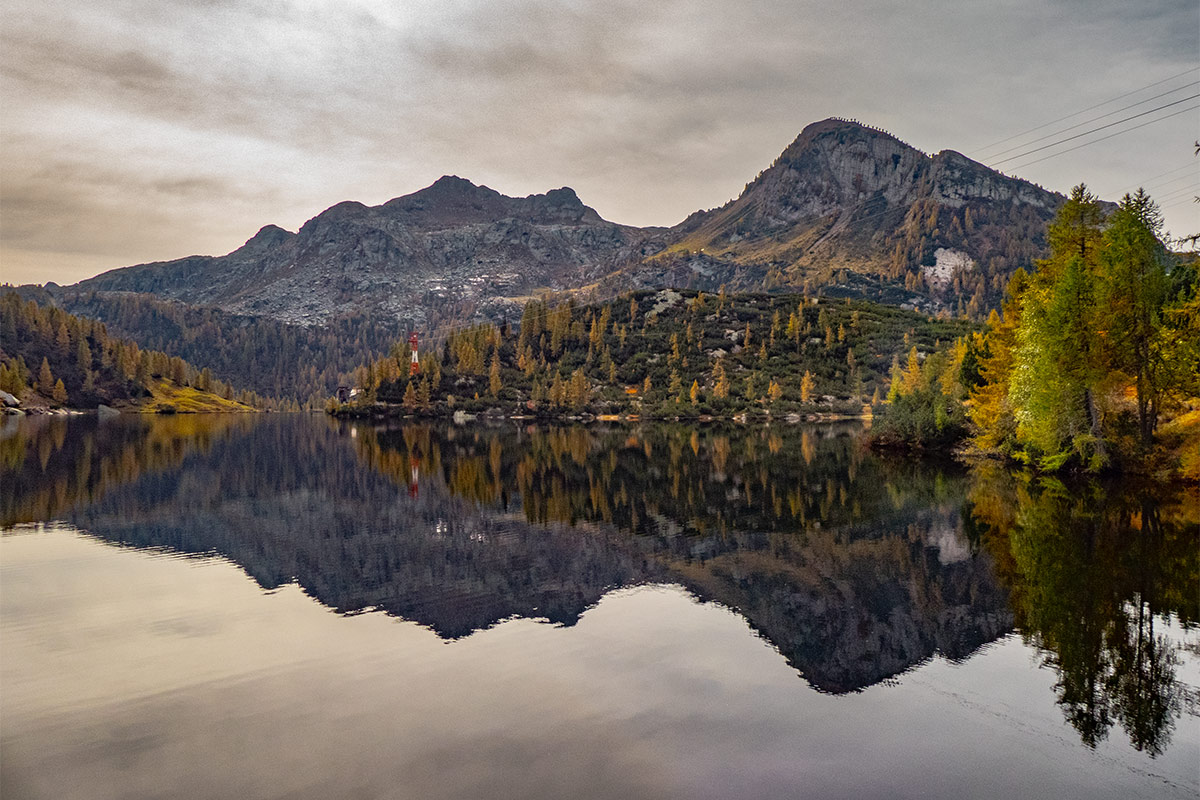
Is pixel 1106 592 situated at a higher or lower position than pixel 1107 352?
lower

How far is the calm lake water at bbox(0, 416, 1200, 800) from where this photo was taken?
11711mm

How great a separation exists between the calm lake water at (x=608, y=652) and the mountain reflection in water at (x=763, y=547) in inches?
6.8

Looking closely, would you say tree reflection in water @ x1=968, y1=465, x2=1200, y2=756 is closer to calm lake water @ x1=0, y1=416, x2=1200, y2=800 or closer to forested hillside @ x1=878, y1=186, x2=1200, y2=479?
calm lake water @ x1=0, y1=416, x2=1200, y2=800

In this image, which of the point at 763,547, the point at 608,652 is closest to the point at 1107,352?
the point at 763,547

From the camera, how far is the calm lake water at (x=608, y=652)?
1171 centimetres

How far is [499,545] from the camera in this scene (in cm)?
3098

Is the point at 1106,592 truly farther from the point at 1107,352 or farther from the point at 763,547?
the point at 1107,352

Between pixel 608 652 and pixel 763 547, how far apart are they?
13951 mm

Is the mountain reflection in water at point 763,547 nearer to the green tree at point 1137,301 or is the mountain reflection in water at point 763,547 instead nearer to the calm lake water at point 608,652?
the calm lake water at point 608,652

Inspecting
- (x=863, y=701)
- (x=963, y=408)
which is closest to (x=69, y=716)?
(x=863, y=701)

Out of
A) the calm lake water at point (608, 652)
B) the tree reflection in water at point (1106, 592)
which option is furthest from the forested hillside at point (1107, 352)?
the calm lake water at point (608, 652)

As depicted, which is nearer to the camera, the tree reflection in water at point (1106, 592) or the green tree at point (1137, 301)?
the tree reflection in water at point (1106, 592)

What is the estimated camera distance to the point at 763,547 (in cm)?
2998

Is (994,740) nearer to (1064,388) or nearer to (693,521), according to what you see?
(693,521)
